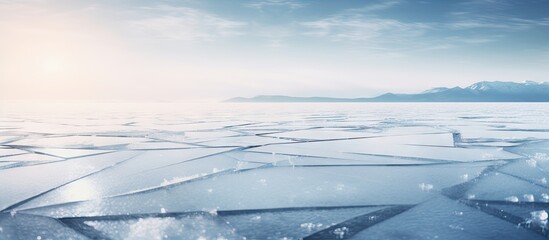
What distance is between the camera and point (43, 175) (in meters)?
2.85

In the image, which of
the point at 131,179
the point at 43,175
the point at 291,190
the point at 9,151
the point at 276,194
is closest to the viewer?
the point at 276,194

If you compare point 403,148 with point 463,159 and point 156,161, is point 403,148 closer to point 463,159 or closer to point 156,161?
point 463,159

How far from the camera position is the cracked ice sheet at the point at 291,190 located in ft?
6.61

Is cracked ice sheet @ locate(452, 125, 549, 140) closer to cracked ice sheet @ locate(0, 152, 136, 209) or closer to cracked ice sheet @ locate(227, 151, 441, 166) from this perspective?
cracked ice sheet @ locate(227, 151, 441, 166)

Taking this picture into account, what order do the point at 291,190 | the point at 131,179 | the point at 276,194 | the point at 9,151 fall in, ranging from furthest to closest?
1. the point at 9,151
2. the point at 131,179
3. the point at 291,190
4. the point at 276,194

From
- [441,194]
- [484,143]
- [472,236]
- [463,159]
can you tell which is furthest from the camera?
[484,143]

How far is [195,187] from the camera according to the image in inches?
96.4

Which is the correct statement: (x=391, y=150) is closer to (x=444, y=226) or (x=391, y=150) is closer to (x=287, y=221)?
(x=444, y=226)

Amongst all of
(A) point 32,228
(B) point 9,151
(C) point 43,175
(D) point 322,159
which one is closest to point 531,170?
(D) point 322,159

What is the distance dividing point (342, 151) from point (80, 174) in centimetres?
248

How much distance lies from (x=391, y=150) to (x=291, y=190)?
2125 millimetres

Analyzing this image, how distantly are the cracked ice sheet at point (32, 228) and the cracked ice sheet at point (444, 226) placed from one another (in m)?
1.19

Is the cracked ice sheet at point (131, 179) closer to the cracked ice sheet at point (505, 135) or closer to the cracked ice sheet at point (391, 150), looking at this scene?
the cracked ice sheet at point (391, 150)

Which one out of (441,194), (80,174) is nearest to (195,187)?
(80,174)
